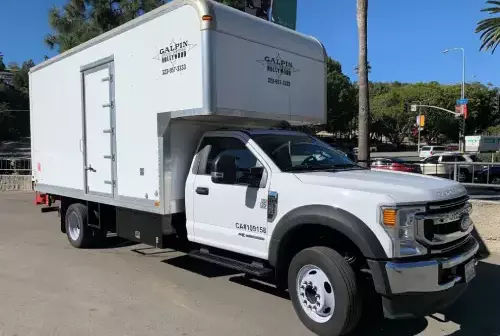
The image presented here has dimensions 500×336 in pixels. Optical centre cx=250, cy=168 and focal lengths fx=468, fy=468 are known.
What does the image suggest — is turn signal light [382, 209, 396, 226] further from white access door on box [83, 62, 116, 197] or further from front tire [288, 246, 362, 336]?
white access door on box [83, 62, 116, 197]

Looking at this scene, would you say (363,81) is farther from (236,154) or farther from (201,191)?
(201,191)

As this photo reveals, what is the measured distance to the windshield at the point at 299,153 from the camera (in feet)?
16.8

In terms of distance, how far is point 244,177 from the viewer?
17.0 feet

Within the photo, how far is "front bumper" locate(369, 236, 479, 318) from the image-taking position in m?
3.88

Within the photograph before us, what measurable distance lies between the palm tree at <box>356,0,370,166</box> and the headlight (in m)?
7.13

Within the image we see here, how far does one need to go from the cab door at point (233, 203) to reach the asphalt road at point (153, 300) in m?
0.70

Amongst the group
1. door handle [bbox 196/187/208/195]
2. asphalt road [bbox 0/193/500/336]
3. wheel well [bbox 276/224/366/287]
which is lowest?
asphalt road [bbox 0/193/500/336]

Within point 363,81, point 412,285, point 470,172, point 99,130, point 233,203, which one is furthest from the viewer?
point 363,81

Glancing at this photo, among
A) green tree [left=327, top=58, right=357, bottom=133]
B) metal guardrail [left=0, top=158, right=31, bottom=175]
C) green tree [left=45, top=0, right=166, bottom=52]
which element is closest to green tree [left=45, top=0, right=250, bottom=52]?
green tree [left=45, top=0, right=166, bottom=52]

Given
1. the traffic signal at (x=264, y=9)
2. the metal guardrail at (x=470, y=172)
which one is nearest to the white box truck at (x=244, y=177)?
the metal guardrail at (x=470, y=172)

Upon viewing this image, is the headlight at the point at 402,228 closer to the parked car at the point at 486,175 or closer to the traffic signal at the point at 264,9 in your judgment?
the parked car at the point at 486,175

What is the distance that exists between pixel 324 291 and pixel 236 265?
3.99 feet

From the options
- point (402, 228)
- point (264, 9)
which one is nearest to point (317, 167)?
point (402, 228)

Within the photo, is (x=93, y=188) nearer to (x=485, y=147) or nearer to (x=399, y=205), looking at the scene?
(x=399, y=205)
